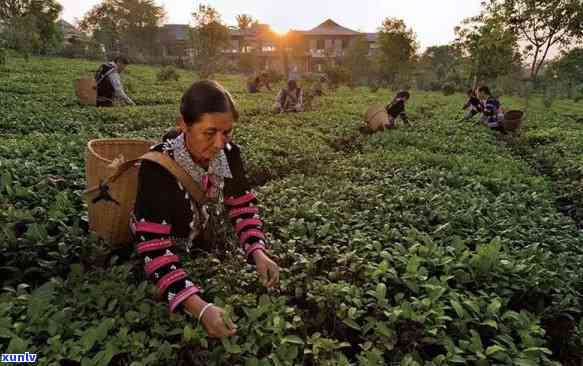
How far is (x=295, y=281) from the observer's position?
2.71 meters

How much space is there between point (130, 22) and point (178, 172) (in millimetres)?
57013

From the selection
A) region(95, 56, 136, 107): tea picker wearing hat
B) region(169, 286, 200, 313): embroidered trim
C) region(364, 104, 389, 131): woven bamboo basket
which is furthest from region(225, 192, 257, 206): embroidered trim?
region(364, 104, 389, 131): woven bamboo basket

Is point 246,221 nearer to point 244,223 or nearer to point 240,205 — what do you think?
→ point 244,223

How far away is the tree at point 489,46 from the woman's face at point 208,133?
787 inches

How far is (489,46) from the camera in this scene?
19625 mm

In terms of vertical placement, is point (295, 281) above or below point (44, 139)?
below

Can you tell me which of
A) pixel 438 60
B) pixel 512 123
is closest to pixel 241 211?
pixel 512 123

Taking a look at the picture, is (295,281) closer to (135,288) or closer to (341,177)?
(135,288)

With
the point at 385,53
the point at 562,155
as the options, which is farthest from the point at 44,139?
the point at 385,53

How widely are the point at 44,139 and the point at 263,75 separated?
17.1 m

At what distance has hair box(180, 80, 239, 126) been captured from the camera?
2.14 metres

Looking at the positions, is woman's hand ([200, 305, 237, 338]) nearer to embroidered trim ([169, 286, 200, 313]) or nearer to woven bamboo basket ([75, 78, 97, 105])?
embroidered trim ([169, 286, 200, 313])

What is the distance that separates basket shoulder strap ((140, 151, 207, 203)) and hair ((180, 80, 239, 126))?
25 cm

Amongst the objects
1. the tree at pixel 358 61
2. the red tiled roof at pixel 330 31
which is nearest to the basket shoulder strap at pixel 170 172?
the tree at pixel 358 61
